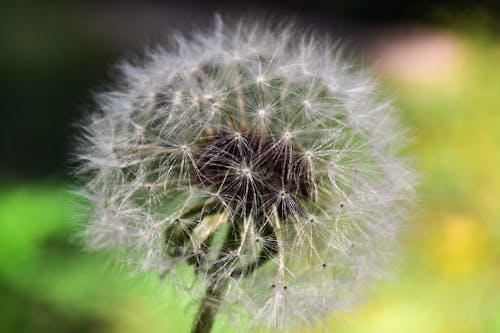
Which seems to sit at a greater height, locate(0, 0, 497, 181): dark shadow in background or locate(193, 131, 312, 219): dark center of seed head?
locate(193, 131, 312, 219): dark center of seed head

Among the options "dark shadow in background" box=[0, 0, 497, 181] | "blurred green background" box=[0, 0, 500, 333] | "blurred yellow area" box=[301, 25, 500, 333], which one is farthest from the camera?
"dark shadow in background" box=[0, 0, 497, 181]

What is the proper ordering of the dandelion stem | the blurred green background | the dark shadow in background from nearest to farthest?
1. the dandelion stem
2. the blurred green background
3. the dark shadow in background

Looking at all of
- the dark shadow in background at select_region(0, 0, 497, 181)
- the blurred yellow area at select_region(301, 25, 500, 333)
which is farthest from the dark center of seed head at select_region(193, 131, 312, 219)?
the dark shadow in background at select_region(0, 0, 497, 181)

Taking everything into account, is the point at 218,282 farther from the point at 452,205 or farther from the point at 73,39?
the point at 73,39

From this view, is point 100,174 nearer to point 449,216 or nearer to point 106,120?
point 106,120

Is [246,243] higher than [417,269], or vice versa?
[246,243]

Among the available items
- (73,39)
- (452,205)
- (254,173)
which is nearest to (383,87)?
(452,205)

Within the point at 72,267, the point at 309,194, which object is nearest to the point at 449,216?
the point at 72,267

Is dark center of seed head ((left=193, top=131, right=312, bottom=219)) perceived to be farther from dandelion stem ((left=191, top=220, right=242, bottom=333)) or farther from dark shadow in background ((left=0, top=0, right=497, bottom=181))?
dark shadow in background ((left=0, top=0, right=497, bottom=181))
